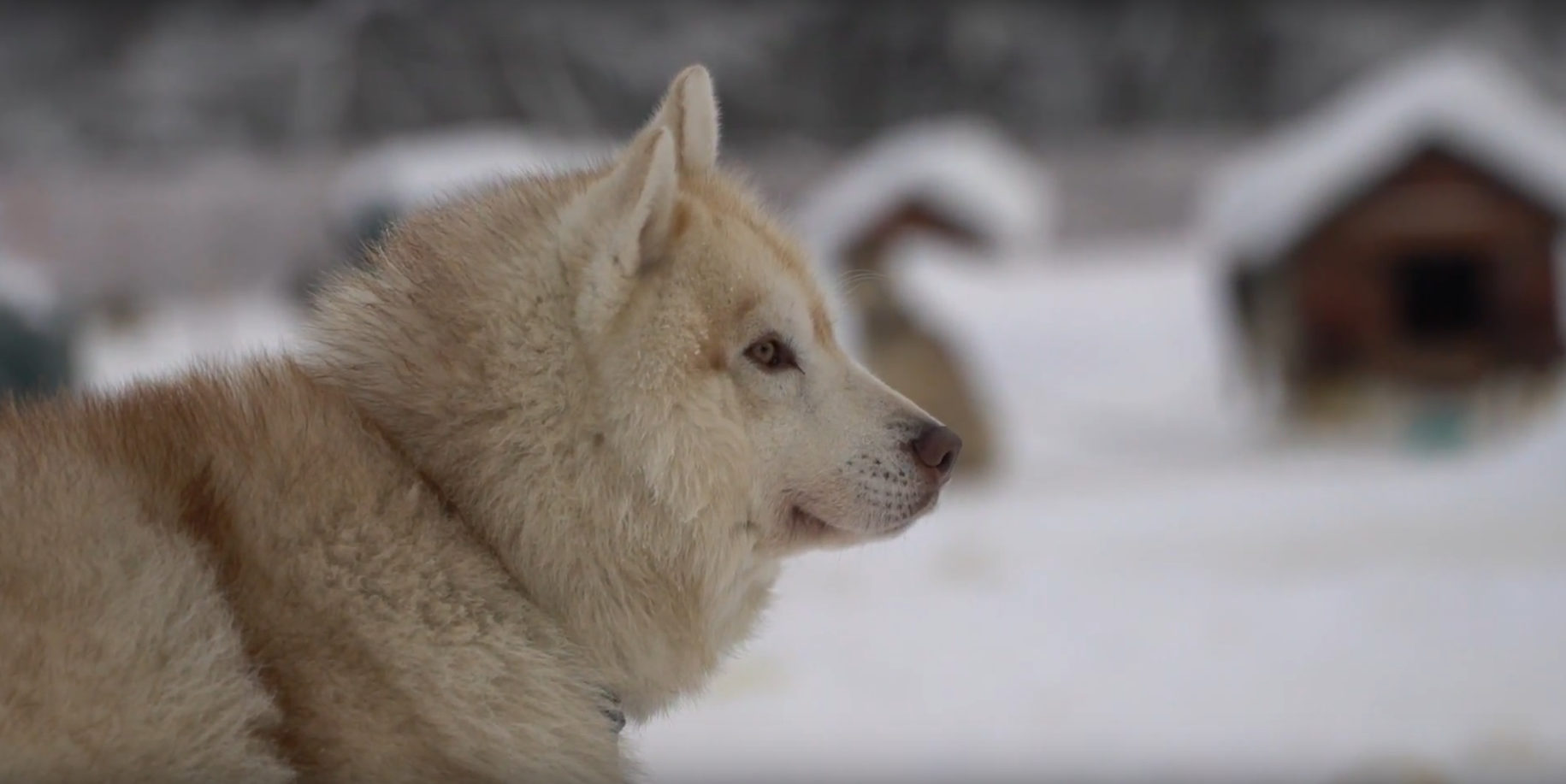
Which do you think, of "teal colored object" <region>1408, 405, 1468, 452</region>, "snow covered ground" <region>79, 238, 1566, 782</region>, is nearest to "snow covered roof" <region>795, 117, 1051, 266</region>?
"snow covered ground" <region>79, 238, 1566, 782</region>

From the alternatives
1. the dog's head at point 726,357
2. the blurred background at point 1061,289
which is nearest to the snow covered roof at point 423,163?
the blurred background at point 1061,289

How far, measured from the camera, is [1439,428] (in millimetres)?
14352

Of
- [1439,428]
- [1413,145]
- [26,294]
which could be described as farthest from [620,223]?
[1413,145]

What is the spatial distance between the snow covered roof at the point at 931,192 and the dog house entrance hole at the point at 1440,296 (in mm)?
6748

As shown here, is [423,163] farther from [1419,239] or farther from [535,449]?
[535,449]

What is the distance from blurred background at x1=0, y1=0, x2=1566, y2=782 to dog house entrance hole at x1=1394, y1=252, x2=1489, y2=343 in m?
0.05

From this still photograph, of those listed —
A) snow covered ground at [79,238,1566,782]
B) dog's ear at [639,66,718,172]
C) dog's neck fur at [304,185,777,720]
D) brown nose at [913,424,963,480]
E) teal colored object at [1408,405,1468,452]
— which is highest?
teal colored object at [1408,405,1468,452]

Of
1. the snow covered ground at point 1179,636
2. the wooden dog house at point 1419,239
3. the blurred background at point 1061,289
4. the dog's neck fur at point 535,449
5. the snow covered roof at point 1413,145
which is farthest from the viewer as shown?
the wooden dog house at point 1419,239

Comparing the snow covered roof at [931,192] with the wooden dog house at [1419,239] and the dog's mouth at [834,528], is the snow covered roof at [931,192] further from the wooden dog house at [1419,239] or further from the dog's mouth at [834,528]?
the dog's mouth at [834,528]

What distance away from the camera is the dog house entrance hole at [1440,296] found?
15.1 m

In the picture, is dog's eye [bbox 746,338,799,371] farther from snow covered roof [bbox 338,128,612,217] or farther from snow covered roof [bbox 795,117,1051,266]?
snow covered roof [bbox 795,117,1051,266]

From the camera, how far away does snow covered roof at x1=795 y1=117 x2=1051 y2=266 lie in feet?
66.6

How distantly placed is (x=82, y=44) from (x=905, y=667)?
57.3 ft

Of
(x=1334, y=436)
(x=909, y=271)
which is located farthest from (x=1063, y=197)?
(x=1334, y=436)
